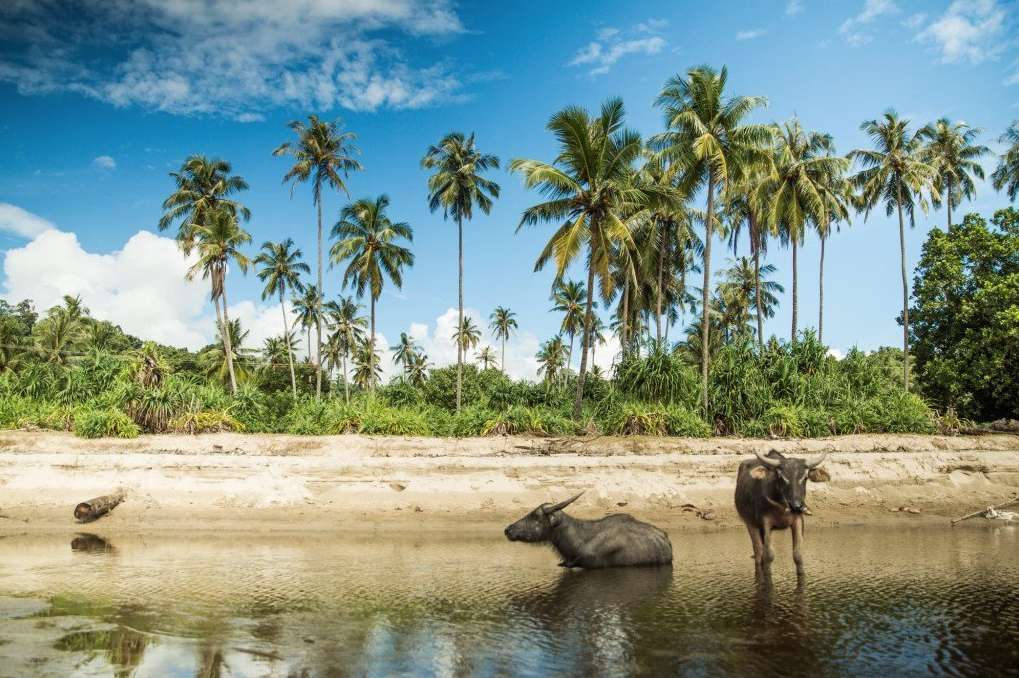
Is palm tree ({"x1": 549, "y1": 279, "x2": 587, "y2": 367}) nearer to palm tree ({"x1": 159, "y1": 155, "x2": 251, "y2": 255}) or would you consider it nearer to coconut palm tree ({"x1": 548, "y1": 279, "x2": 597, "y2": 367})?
coconut palm tree ({"x1": 548, "y1": 279, "x2": 597, "y2": 367})

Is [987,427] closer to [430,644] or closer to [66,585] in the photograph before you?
[430,644]

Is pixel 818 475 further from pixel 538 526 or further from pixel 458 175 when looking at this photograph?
pixel 458 175

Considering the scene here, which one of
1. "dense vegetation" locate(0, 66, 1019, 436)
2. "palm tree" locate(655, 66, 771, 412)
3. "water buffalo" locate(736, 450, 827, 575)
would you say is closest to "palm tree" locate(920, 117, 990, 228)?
"dense vegetation" locate(0, 66, 1019, 436)

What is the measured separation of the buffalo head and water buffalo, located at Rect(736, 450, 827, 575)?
3.26m

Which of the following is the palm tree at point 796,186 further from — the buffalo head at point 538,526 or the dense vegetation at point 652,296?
the buffalo head at point 538,526

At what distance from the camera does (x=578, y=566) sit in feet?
36.2

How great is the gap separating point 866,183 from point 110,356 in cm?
3948

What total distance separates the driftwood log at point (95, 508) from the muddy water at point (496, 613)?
126 inches

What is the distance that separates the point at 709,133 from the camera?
2530cm

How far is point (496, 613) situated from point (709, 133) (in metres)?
22.0

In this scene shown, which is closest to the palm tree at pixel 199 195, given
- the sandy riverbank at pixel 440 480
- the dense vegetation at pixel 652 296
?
the dense vegetation at pixel 652 296

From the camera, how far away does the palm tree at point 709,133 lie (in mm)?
25234

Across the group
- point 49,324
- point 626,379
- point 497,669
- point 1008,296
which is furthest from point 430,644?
point 49,324

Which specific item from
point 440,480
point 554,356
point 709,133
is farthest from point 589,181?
point 554,356
